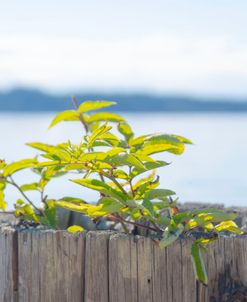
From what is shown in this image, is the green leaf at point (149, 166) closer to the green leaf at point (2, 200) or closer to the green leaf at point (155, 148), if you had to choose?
the green leaf at point (155, 148)

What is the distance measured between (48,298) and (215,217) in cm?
52

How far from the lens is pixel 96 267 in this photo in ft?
6.86

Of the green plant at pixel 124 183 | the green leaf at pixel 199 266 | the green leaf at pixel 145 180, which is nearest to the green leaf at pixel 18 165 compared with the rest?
the green plant at pixel 124 183

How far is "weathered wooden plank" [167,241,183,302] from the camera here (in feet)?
6.66

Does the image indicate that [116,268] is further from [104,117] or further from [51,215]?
[104,117]

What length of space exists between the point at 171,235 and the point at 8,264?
0.51 metres

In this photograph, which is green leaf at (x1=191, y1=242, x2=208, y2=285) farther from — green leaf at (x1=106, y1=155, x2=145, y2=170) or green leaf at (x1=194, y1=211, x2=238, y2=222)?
green leaf at (x1=106, y1=155, x2=145, y2=170)

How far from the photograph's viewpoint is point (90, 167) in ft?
6.61

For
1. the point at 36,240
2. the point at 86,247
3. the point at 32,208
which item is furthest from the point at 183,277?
the point at 32,208

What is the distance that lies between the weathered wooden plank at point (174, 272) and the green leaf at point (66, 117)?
0.49 metres

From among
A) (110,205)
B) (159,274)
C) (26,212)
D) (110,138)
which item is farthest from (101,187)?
(26,212)

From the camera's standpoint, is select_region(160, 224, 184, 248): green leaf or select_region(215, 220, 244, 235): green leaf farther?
select_region(215, 220, 244, 235): green leaf

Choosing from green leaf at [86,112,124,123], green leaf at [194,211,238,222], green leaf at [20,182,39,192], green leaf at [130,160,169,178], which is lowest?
green leaf at [194,211,238,222]

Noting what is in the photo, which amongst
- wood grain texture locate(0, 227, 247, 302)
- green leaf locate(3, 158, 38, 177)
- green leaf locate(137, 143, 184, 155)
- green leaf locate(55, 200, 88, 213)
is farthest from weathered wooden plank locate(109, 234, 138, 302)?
green leaf locate(3, 158, 38, 177)
